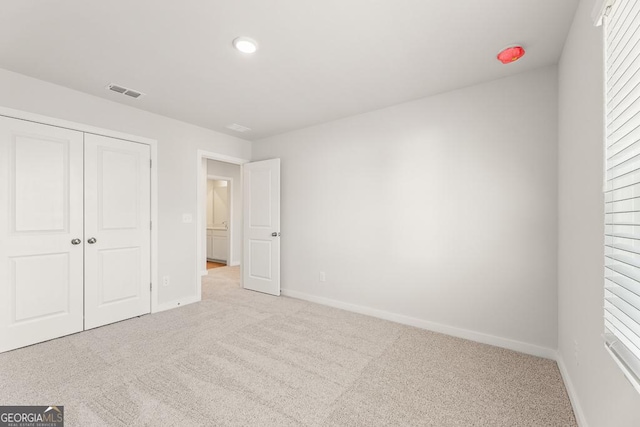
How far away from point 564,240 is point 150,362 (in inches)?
135

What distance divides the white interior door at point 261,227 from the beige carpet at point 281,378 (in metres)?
1.30

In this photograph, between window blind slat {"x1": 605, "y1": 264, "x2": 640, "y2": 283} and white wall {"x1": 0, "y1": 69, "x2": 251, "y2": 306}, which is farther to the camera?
white wall {"x1": 0, "y1": 69, "x2": 251, "y2": 306}

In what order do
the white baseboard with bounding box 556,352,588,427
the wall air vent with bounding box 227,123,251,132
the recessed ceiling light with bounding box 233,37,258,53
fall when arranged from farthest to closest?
the wall air vent with bounding box 227,123,251,132, the recessed ceiling light with bounding box 233,37,258,53, the white baseboard with bounding box 556,352,588,427

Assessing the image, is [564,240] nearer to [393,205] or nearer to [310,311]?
[393,205]

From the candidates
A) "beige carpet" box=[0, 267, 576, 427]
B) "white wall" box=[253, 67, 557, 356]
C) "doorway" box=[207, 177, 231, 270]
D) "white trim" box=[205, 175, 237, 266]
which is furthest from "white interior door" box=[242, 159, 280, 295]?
"doorway" box=[207, 177, 231, 270]

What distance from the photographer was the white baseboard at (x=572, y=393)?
1.57 m

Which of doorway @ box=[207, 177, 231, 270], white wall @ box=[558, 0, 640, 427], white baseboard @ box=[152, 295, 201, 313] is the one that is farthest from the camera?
doorway @ box=[207, 177, 231, 270]

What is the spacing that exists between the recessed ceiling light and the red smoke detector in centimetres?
192

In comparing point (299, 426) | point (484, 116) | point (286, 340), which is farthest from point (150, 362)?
point (484, 116)

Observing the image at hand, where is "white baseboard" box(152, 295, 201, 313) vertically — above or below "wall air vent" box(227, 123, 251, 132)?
below

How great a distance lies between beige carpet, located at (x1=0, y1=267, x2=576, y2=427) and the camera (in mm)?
1693

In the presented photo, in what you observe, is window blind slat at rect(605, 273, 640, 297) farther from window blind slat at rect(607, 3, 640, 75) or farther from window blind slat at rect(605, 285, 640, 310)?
window blind slat at rect(607, 3, 640, 75)

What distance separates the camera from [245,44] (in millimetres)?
2047

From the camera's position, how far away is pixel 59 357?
7.75 feet
